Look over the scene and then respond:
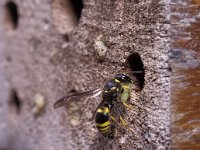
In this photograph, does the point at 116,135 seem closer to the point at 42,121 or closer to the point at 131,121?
the point at 131,121

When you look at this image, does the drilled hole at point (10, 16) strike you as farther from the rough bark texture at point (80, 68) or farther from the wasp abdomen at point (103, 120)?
the wasp abdomen at point (103, 120)

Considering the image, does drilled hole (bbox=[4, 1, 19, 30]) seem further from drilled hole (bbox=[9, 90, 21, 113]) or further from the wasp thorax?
the wasp thorax

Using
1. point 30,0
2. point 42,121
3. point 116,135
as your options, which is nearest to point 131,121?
point 116,135

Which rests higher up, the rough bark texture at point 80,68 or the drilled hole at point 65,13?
the drilled hole at point 65,13

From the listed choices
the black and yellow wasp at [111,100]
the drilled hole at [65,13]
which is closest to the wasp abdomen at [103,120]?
the black and yellow wasp at [111,100]

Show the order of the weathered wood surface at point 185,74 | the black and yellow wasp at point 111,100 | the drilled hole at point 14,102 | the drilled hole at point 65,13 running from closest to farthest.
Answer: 1. the weathered wood surface at point 185,74
2. the black and yellow wasp at point 111,100
3. the drilled hole at point 65,13
4. the drilled hole at point 14,102

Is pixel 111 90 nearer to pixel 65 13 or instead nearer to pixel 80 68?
pixel 80 68
